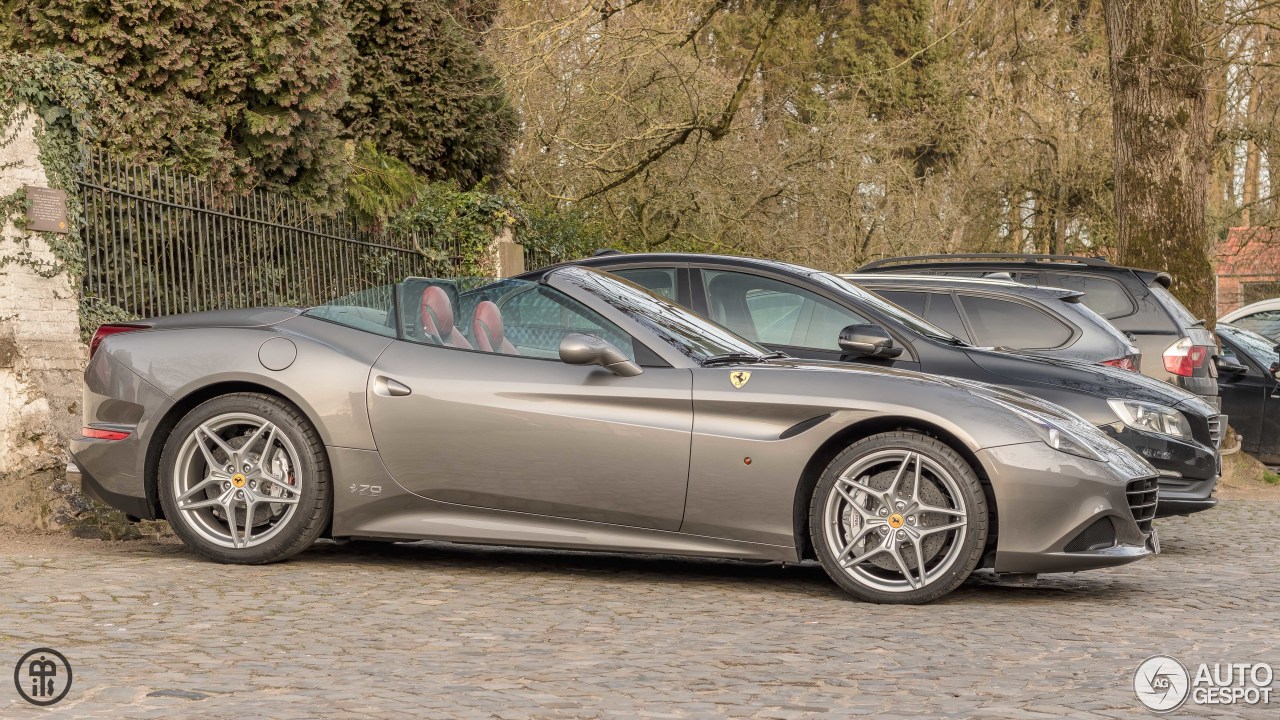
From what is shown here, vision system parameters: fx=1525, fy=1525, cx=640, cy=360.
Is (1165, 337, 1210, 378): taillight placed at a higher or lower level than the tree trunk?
lower

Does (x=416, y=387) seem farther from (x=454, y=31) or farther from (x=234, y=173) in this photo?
(x=454, y=31)

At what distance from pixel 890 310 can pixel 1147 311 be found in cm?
358

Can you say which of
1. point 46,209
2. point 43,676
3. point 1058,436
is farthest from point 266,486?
point 1058,436

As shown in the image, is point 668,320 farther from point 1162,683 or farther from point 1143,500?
point 1162,683

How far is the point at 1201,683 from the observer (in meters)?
4.98

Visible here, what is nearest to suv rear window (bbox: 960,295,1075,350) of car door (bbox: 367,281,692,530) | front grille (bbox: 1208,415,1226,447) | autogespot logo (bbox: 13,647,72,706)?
front grille (bbox: 1208,415,1226,447)

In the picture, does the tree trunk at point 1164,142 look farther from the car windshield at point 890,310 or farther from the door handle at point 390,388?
the door handle at point 390,388

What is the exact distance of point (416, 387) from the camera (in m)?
6.96

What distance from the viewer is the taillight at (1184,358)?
11.4m

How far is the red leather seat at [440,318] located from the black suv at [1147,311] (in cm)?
604

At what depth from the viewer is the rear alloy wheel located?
639cm

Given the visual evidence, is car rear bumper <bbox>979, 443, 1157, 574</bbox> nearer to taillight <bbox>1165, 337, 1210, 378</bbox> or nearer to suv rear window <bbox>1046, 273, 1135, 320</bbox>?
taillight <bbox>1165, 337, 1210, 378</bbox>

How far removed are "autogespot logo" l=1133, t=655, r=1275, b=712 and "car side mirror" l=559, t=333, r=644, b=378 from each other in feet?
8.36

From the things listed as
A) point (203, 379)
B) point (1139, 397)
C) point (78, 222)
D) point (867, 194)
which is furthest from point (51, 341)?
point (867, 194)
